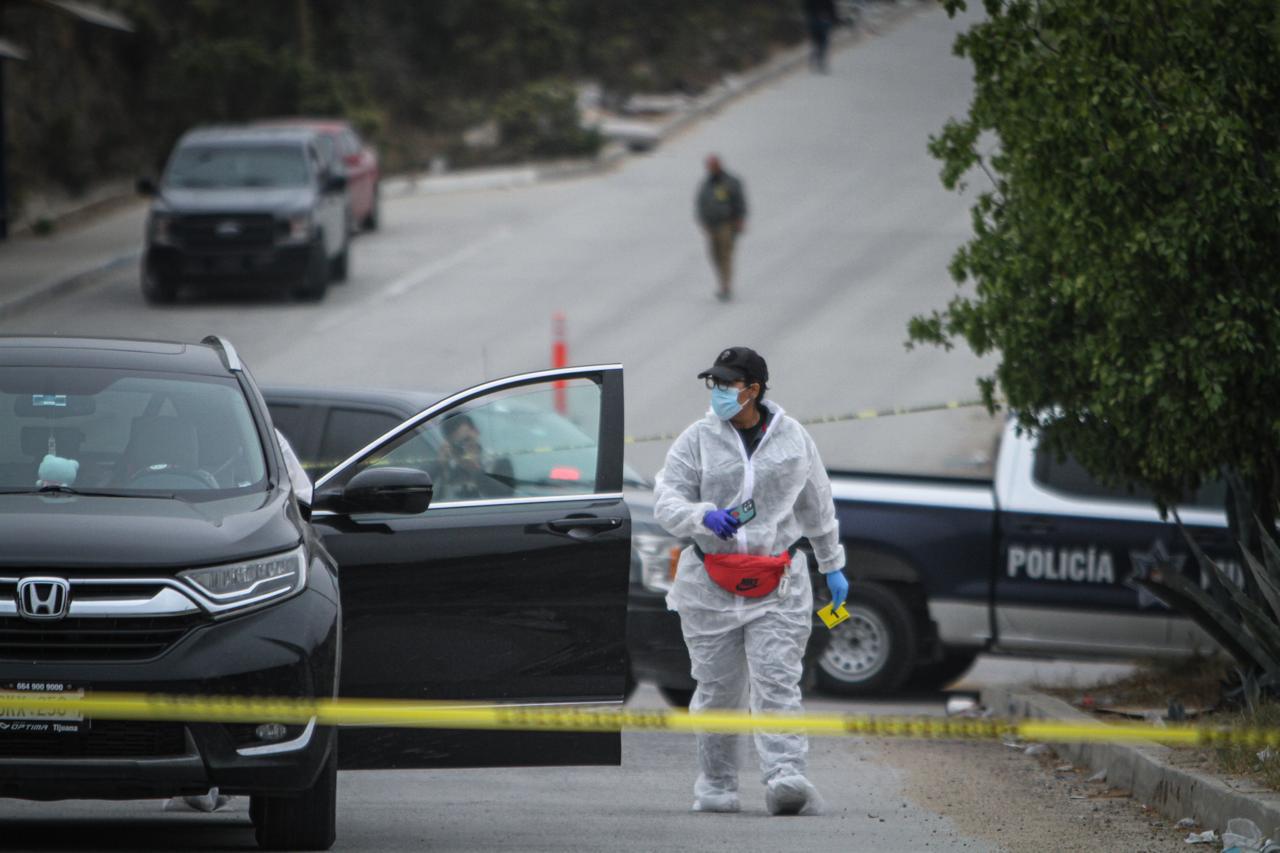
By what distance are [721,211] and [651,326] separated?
1.79m

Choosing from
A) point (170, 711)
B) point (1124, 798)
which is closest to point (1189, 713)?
point (1124, 798)

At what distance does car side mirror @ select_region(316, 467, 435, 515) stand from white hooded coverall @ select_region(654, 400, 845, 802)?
1.30 m

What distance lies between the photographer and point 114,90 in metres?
36.1

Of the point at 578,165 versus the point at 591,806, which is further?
the point at 578,165

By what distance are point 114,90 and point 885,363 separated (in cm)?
1894

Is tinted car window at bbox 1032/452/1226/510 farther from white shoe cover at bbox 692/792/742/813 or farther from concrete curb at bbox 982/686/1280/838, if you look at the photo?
white shoe cover at bbox 692/792/742/813

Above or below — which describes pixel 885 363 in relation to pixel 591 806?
above

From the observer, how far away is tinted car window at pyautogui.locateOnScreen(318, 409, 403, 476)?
10.4m

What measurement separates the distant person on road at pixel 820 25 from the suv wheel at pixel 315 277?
2127 cm

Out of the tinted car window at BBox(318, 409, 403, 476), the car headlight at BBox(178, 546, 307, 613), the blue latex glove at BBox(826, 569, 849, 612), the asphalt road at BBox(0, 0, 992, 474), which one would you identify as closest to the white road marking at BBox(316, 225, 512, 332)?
the asphalt road at BBox(0, 0, 992, 474)

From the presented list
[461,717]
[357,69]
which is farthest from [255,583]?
[357,69]

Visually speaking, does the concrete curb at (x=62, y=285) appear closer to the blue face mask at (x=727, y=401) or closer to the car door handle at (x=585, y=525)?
the blue face mask at (x=727, y=401)

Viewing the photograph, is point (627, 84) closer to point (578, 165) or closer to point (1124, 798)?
point (578, 165)

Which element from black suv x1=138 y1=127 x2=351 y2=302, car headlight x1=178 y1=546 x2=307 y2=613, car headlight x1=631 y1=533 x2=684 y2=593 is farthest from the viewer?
black suv x1=138 y1=127 x2=351 y2=302
